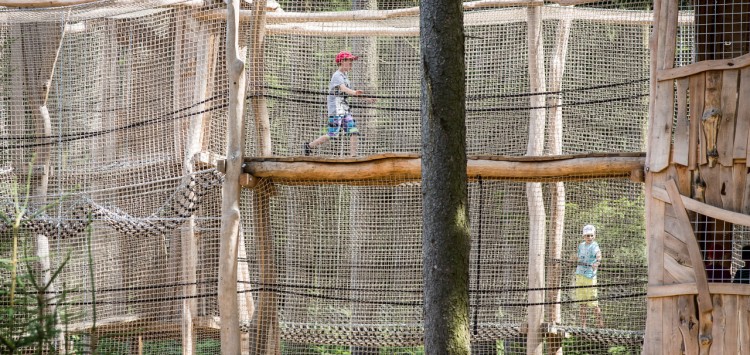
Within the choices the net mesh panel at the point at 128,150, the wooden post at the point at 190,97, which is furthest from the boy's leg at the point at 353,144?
the wooden post at the point at 190,97

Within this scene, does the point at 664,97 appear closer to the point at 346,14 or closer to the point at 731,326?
the point at 731,326

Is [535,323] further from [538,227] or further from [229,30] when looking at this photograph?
[229,30]

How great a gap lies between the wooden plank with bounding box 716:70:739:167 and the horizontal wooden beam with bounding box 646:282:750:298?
0.88 metres

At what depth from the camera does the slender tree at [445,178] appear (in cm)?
545

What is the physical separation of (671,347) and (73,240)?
21.7ft

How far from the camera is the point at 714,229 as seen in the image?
7305 millimetres

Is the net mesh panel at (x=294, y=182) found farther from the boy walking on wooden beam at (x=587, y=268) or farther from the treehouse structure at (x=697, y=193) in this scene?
the treehouse structure at (x=697, y=193)

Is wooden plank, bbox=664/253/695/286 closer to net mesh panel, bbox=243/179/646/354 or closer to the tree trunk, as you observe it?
net mesh panel, bbox=243/179/646/354

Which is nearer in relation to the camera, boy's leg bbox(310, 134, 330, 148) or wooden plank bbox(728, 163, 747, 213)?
wooden plank bbox(728, 163, 747, 213)

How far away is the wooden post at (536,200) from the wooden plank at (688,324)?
2.33 meters

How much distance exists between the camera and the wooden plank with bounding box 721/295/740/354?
684cm

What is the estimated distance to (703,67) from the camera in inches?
277

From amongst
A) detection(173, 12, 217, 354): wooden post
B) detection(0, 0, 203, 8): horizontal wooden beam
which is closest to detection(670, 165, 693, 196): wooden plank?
detection(173, 12, 217, 354): wooden post

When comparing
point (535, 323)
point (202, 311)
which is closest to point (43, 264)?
point (202, 311)
